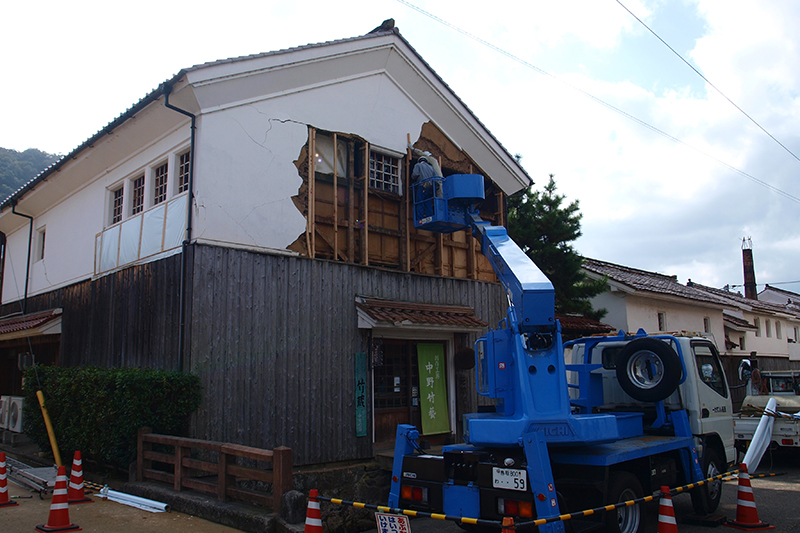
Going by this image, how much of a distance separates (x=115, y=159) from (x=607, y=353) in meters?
11.8

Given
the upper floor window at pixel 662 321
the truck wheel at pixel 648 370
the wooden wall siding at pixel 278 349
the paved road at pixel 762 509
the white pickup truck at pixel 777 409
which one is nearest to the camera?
the truck wheel at pixel 648 370

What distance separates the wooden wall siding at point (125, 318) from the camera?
35.1ft

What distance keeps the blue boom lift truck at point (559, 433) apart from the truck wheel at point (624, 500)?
14mm

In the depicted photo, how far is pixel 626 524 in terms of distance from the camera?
281 inches

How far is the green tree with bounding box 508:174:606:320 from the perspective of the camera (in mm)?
18172

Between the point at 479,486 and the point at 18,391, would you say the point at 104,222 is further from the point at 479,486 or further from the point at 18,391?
the point at 479,486

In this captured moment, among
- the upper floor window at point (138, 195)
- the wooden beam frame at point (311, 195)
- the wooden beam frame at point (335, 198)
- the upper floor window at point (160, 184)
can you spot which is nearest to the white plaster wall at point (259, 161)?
the wooden beam frame at point (311, 195)

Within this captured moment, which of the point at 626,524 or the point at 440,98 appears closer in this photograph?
the point at 626,524

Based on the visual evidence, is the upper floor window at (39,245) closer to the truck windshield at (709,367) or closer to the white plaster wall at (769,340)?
the truck windshield at (709,367)

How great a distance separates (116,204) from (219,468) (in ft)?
29.2

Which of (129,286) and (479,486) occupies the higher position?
(129,286)

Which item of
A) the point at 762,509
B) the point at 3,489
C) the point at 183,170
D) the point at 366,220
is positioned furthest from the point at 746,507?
the point at 183,170

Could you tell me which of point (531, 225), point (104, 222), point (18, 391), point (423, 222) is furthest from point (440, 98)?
point (18, 391)

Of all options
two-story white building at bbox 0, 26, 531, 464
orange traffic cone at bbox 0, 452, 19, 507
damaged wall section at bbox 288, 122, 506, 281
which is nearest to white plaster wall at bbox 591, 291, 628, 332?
two-story white building at bbox 0, 26, 531, 464
